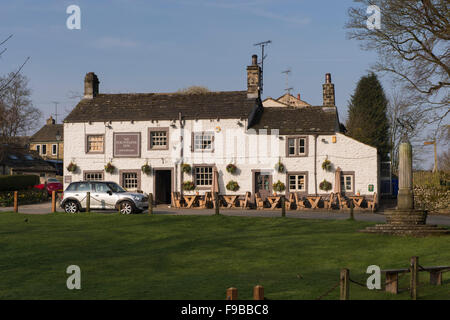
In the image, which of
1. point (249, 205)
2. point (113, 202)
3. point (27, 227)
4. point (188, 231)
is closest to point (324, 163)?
point (249, 205)

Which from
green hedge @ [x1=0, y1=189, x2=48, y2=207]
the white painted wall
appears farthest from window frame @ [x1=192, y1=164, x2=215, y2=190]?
green hedge @ [x1=0, y1=189, x2=48, y2=207]

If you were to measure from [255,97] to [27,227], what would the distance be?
20.6 m

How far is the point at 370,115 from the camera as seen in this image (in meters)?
58.6

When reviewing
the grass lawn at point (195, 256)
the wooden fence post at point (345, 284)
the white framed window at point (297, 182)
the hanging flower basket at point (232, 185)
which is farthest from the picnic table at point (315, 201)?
the wooden fence post at point (345, 284)

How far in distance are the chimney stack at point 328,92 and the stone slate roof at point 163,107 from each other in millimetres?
4567

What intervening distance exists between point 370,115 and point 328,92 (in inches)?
823

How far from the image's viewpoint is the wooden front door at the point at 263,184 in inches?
1436

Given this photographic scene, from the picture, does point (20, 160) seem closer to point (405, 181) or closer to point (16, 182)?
point (16, 182)

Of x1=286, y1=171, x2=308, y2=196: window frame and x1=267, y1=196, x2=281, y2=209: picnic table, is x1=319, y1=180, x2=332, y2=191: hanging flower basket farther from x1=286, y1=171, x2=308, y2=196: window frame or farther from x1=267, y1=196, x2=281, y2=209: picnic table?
x1=267, y1=196, x2=281, y2=209: picnic table

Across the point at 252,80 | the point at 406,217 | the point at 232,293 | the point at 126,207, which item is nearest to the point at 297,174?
the point at 252,80

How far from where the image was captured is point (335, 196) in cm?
3459

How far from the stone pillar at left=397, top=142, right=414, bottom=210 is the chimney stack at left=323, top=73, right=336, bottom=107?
63.0 ft
